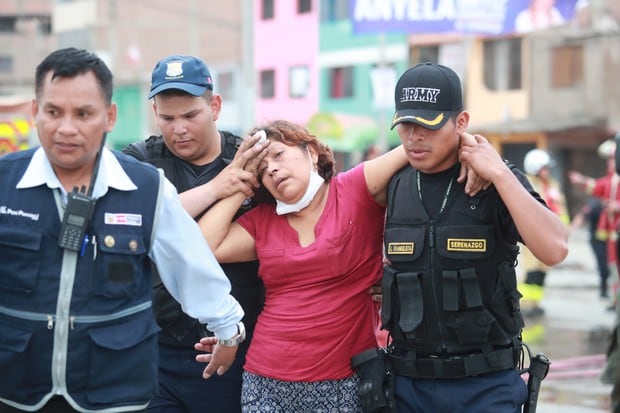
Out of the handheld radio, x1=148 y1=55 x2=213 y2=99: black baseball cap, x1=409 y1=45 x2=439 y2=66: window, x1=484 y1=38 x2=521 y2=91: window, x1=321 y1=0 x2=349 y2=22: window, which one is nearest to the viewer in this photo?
the handheld radio

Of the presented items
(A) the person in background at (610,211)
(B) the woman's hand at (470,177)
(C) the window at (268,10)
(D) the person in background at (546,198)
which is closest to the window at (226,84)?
(C) the window at (268,10)

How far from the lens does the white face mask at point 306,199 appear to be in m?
4.57

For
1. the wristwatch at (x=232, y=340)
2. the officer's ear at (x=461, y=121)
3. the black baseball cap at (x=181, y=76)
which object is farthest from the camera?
the black baseball cap at (x=181, y=76)

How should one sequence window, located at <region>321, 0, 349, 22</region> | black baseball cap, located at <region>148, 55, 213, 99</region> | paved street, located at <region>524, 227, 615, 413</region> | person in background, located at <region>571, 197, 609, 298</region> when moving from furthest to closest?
window, located at <region>321, 0, 349, 22</region>, person in background, located at <region>571, 197, 609, 298</region>, paved street, located at <region>524, 227, 615, 413</region>, black baseball cap, located at <region>148, 55, 213, 99</region>

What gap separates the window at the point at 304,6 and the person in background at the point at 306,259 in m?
40.4

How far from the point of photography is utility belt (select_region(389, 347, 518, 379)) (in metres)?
4.26

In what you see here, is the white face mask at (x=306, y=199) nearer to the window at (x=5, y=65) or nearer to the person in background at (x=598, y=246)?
the person in background at (x=598, y=246)

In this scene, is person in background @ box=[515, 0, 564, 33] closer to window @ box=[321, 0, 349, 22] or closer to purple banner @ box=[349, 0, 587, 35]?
purple banner @ box=[349, 0, 587, 35]

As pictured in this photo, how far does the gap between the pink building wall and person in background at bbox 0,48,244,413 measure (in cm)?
3958

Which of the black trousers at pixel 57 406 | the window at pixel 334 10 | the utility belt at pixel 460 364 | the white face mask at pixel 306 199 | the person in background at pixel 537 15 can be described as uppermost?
the window at pixel 334 10

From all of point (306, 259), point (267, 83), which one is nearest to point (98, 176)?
point (306, 259)

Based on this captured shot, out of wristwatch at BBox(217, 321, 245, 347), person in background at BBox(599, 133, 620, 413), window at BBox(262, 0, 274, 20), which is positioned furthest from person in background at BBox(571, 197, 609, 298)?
window at BBox(262, 0, 274, 20)

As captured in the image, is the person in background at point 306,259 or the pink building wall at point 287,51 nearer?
the person in background at point 306,259

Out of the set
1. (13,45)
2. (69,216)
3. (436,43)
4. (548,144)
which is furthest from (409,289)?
(13,45)
